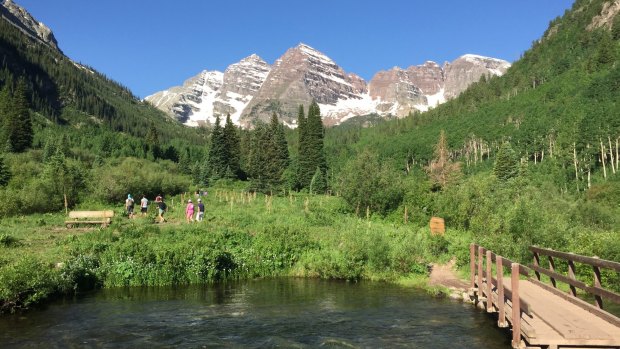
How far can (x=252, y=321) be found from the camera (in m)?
15.2

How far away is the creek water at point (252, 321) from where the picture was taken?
42.6ft

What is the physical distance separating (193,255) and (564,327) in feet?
53.3

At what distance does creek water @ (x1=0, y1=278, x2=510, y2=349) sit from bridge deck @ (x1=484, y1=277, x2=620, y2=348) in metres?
1.51

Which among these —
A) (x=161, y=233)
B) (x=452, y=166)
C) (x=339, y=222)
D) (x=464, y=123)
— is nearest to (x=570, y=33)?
(x=464, y=123)

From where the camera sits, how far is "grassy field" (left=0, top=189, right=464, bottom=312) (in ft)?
60.6

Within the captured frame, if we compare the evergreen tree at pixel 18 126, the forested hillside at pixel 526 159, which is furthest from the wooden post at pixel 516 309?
the evergreen tree at pixel 18 126

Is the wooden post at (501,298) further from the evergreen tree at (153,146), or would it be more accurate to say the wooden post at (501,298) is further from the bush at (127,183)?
the evergreen tree at (153,146)

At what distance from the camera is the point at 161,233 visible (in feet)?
86.5

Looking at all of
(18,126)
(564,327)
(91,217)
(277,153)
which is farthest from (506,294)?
(18,126)

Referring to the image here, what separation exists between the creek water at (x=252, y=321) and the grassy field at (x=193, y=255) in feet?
3.56

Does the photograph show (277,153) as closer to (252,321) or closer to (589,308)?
(252,321)

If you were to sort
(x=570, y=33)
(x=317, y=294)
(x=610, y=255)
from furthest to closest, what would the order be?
1. (x=570, y=33)
2. (x=610, y=255)
3. (x=317, y=294)

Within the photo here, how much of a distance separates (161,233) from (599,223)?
39934 millimetres

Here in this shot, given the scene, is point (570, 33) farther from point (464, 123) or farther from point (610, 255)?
point (610, 255)
